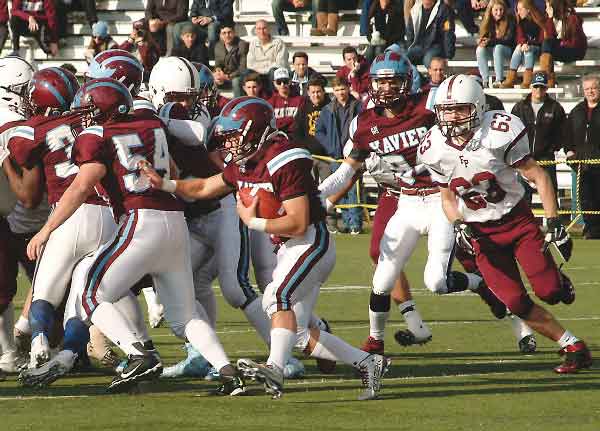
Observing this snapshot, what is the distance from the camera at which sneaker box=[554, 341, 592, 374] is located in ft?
23.7

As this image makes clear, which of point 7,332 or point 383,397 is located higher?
point 7,332

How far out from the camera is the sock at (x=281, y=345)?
20.7 ft

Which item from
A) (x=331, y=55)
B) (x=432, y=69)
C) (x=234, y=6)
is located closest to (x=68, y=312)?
(x=432, y=69)

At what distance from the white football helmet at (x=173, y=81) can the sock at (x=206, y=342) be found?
5.26ft

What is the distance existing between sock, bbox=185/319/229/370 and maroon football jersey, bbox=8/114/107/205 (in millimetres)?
942

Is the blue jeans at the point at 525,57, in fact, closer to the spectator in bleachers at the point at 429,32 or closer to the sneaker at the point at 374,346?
the spectator in bleachers at the point at 429,32

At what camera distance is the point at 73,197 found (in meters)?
6.37

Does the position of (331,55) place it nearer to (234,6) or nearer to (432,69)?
(234,6)

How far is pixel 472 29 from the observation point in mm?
18500

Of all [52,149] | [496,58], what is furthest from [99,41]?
[52,149]

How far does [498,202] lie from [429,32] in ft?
33.7

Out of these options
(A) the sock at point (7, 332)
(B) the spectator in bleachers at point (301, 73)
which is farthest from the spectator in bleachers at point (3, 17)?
(A) the sock at point (7, 332)

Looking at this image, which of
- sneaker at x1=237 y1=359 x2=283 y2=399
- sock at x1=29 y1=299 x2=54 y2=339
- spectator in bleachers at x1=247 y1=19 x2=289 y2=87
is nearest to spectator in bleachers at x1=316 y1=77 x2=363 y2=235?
spectator in bleachers at x1=247 y1=19 x2=289 y2=87

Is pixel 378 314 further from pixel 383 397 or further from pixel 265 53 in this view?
pixel 265 53
